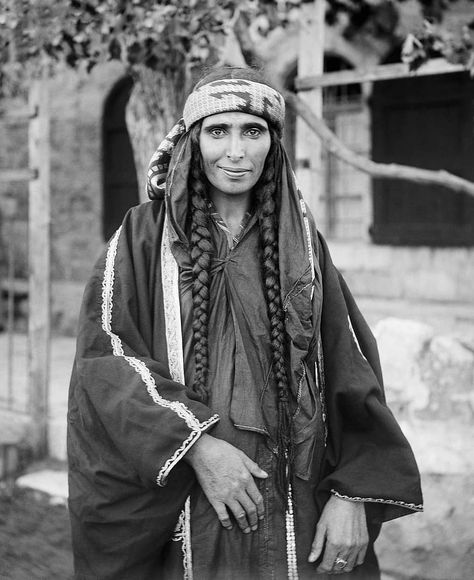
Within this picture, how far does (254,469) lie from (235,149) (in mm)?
772

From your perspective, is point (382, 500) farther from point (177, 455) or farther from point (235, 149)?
point (235, 149)

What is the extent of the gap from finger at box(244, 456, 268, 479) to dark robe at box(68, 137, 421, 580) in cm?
3

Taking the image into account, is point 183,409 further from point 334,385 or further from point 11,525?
point 11,525

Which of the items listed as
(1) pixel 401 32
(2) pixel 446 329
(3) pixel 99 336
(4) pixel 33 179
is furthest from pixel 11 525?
(1) pixel 401 32

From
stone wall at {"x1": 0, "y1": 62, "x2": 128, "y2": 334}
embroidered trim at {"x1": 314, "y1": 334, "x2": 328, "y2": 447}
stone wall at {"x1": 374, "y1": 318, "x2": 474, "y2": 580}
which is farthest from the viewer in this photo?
stone wall at {"x1": 0, "y1": 62, "x2": 128, "y2": 334}

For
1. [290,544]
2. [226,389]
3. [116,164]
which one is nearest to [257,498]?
[290,544]

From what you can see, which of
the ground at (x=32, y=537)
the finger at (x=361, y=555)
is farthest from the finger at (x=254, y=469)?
the ground at (x=32, y=537)

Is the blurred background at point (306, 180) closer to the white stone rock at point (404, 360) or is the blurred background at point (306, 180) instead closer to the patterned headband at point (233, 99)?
the white stone rock at point (404, 360)

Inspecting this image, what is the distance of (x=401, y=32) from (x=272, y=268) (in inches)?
210

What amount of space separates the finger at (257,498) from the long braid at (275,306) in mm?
73

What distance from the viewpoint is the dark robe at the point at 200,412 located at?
1.85 m

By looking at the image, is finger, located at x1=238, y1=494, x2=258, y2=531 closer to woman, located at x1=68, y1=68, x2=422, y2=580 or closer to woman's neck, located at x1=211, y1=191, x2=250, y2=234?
woman, located at x1=68, y1=68, x2=422, y2=580

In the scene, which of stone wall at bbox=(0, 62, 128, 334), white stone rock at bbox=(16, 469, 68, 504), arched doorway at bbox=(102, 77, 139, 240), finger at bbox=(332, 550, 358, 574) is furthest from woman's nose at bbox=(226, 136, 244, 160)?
stone wall at bbox=(0, 62, 128, 334)

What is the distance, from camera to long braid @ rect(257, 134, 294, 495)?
75.7 inches
